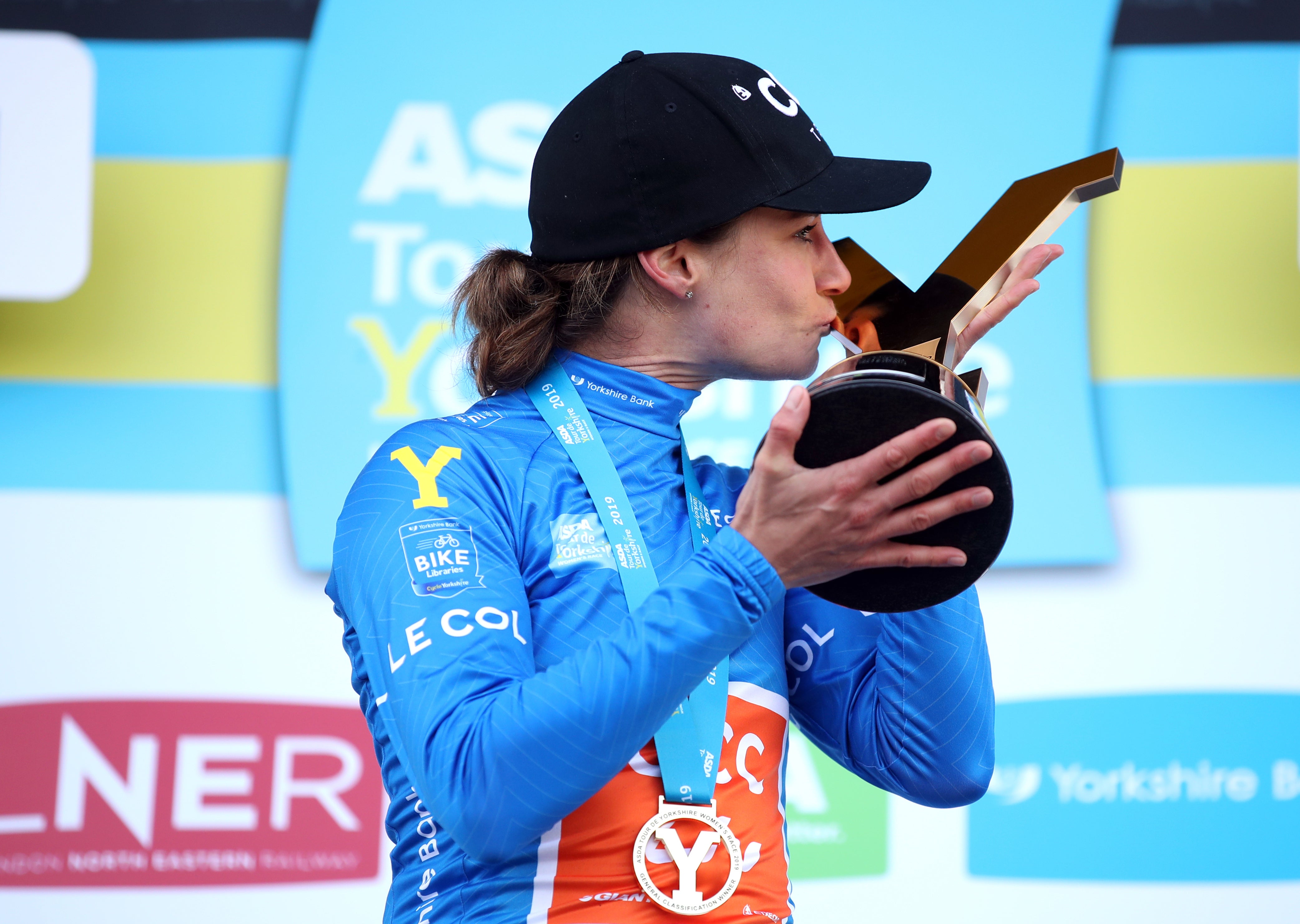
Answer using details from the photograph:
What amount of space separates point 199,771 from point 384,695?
1.48 metres

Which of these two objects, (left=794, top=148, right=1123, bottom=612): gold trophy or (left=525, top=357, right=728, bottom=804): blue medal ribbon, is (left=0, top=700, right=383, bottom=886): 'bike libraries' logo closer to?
(left=525, top=357, right=728, bottom=804): blue medal ribbon

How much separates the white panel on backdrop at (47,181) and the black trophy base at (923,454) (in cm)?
186

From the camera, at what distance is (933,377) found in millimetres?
852

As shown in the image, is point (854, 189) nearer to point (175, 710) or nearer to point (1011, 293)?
point (1011, 293)

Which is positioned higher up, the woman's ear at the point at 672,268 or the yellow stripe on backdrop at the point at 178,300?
the yellow stripe on backdrop at the point at 178,300

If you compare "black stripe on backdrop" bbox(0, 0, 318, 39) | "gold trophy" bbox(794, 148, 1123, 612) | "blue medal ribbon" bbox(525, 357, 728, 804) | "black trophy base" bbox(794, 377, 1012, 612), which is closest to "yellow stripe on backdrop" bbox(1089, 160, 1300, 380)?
"gold trophy" bbox(794, 148, 1123, 612)

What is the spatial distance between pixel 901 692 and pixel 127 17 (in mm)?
2038

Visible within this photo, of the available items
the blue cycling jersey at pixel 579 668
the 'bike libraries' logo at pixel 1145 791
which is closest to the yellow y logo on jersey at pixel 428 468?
the blue cycling jersey at pixel 579 668

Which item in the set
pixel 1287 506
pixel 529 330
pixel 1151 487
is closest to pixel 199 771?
pixel 529 330

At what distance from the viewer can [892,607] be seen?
35.2 inches

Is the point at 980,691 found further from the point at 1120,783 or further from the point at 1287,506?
the point at 1287,506

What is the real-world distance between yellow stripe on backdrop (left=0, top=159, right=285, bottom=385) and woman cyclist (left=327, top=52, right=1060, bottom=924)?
113cm

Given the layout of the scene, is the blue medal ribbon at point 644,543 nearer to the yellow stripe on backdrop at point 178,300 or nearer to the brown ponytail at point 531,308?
the brown ponytail at point 531,308

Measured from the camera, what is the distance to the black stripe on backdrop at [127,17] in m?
2.27
